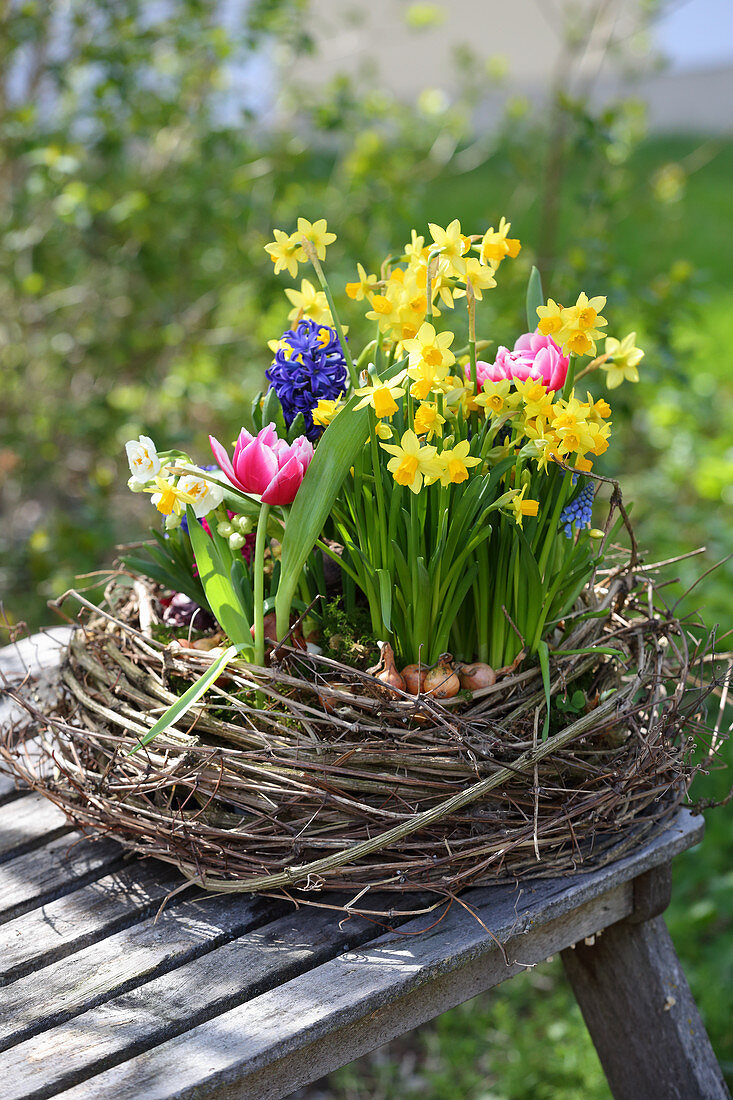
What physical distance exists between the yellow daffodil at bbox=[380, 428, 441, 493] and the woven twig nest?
205 mm

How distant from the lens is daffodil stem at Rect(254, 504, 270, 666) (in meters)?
1.02

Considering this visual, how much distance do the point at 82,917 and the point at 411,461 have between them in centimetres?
59

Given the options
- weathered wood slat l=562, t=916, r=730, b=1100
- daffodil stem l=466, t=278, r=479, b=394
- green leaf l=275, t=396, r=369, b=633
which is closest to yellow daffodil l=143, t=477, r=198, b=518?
green leaf l=275, t=396, r=369, b=633

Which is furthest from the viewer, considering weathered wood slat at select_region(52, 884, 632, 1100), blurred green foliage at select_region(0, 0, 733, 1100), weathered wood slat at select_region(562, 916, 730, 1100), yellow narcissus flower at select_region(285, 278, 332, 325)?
blurred green foliage at select_region(0, 0, 733, 1100)

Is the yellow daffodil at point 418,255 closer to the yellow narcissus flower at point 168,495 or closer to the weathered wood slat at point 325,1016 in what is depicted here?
the yellow narcissus flower at point 168,495

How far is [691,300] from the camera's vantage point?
2.29 meters

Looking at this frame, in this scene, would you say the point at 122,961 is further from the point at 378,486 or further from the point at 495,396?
the point at 495,396

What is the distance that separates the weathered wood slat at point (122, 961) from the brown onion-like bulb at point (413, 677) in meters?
0.27

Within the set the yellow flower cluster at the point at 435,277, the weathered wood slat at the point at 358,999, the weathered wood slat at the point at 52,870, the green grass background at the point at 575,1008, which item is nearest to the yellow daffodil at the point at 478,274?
the yellow flower cluster at the point at 435,277

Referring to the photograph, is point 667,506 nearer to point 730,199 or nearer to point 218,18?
point 218,18

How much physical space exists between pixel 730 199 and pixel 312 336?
6951mm

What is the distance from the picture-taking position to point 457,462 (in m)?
0.90

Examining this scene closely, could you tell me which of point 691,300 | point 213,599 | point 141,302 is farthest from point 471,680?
point 141,302

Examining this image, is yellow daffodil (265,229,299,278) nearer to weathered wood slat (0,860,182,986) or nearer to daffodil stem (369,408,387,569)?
daffodil stem (369,408,387,569)
